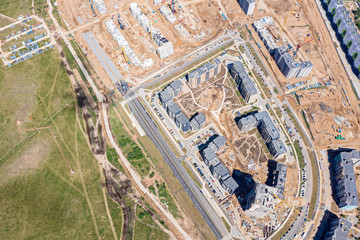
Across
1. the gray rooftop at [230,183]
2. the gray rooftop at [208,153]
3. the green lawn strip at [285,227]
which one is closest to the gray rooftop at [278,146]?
the gray rooftop at [230,183]

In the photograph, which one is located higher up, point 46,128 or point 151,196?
point 46,128

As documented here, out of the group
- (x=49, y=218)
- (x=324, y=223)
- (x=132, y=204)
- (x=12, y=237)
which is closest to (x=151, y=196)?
(x=132, y=204)

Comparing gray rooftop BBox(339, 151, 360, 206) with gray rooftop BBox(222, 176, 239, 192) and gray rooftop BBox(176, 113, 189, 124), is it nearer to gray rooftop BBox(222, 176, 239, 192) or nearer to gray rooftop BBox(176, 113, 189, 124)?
gray rooftop BBox(222, 176, 239, 192)

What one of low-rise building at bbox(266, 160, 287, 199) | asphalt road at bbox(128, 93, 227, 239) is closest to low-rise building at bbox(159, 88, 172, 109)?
asphalt road at bbox(128, 93, 227, 239)

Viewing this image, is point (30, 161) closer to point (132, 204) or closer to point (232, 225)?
point (132, 204)

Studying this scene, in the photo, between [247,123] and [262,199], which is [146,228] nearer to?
[262,199]

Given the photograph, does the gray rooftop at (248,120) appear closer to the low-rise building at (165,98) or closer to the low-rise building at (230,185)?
the low-rise building at (230,185)
